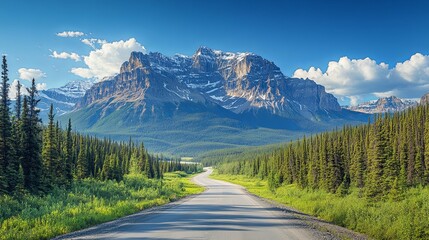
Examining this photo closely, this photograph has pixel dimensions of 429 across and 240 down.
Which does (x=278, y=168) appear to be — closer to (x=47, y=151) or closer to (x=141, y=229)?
(x=47, y=151)

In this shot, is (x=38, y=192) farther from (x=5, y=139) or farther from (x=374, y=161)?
(x=374, y=161)

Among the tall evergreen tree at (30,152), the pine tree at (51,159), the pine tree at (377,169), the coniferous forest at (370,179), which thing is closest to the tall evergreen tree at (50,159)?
the pine tree at (51,159)

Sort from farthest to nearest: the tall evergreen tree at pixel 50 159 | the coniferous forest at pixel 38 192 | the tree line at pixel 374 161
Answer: the tall evergreen tree at pixel 50 159, the tree line at pixel 374 161, the coniferous forest at pixel 38 192

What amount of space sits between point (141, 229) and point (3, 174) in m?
18.9

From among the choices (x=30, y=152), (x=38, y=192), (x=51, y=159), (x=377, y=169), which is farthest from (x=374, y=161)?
(x=51, y=159)

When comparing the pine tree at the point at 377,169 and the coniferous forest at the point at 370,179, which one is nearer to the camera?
the coniferous forest at the point at 370,179

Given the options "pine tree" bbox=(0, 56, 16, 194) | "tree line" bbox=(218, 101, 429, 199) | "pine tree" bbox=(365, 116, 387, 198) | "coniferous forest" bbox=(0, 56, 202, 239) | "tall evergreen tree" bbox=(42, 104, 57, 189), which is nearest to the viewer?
"coniferous forest" bbox=(0, 56, 202, 239)

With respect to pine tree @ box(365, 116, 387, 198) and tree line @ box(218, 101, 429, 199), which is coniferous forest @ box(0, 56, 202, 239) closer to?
pine tree @ box(365, 116, 387, 198)

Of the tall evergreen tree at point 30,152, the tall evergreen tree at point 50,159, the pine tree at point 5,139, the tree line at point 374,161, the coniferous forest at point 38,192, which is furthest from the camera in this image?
the tall evergreen tree at point 50,159

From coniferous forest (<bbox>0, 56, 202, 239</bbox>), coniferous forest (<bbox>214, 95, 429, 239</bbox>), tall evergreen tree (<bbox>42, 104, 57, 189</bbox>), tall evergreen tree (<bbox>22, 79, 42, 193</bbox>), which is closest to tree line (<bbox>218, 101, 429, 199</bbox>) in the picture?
coniferous forest (<bbox>214, 95, 429, 239</bbox>)

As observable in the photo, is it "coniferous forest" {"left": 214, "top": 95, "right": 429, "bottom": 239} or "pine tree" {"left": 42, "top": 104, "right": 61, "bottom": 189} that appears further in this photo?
"pine tree" {"left": 42, "top": 104, "right": 61, "bottom": 189}

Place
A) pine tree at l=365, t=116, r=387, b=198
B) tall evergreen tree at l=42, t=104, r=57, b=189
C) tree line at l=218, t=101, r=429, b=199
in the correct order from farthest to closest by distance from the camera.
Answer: tall evergreen tree at l=42, t=104, r=57, b=189
tree line at l=218, t=101, r=429, b=199
pine tree at l=365, t=116, r=387, b=198

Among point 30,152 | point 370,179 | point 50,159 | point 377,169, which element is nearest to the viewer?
point 30,152

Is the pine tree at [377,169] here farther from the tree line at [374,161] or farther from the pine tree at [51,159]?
the pine tree at [51,159]
